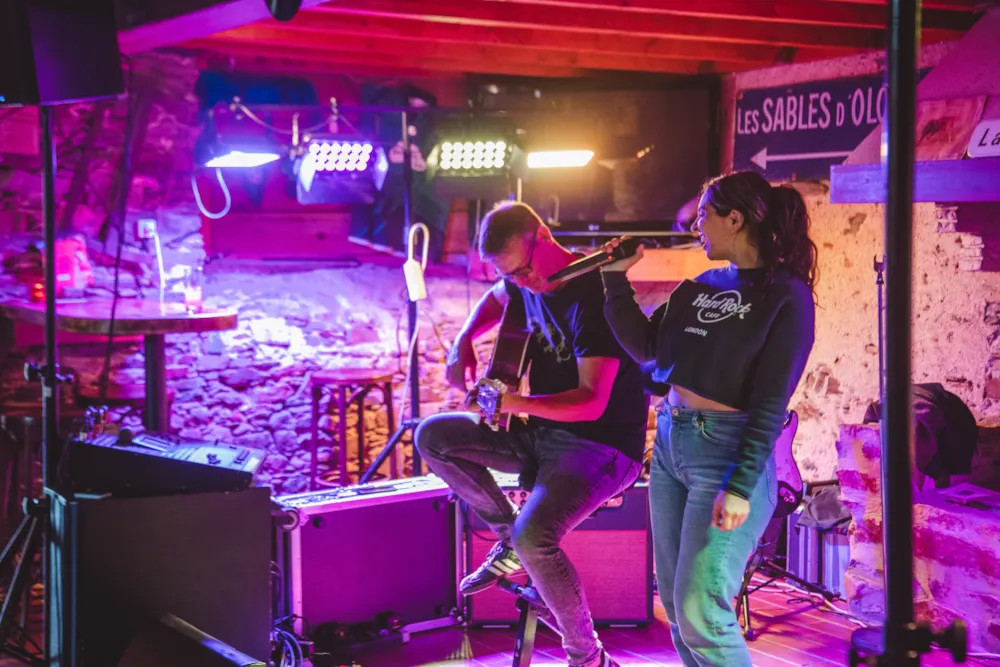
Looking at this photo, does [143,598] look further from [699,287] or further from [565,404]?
[699,287]

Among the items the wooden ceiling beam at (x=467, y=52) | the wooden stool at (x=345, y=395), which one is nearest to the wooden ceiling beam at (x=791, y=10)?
the wooden ceiling beam at (x=467, y=52)

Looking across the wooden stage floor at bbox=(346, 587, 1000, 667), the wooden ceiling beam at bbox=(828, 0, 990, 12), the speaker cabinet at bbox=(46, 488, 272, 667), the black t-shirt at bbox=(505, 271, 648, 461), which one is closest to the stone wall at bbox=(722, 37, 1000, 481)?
the wooden ceiling beam at bbox=(828, 0, 990, 12)

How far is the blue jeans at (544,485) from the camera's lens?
3053 millimetres

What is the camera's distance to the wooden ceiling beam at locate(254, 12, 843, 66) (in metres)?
5.34

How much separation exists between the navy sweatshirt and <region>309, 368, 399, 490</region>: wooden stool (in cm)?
347

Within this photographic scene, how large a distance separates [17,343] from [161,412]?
161 cm

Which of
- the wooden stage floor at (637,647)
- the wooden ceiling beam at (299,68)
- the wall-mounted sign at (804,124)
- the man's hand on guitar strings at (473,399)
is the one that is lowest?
the wooden stage floor at (637,647)

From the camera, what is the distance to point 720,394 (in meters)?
2.46

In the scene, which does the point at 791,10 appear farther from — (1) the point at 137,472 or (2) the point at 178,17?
Result: (1) the point at 137,472

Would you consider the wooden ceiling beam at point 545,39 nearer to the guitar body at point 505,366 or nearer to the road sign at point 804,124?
the road sign at point 804,124

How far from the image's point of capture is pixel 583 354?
3.08m

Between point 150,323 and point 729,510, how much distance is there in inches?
101

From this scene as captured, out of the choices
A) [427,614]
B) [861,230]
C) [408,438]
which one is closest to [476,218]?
[408,438]

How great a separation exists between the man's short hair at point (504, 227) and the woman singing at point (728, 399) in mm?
720
